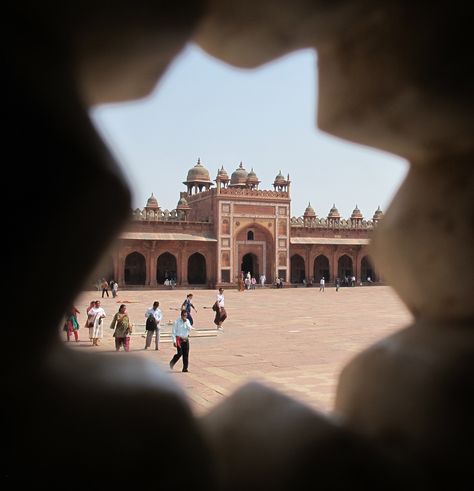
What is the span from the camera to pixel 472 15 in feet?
3.01

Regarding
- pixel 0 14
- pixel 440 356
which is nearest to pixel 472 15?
pixel 440 356

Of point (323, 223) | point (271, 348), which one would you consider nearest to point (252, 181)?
point (323, 223)

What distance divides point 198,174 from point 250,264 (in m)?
7.82

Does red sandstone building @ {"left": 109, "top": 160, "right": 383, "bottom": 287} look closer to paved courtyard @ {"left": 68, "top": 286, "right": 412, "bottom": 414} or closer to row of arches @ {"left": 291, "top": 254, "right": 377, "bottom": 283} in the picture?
row of arches @ {"left": 291, "top": 254, "right": 377, "bottom": 283}

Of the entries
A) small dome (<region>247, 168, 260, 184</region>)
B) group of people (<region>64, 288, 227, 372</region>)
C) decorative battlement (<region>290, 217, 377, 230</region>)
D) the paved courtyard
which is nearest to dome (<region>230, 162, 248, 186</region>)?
small dome (<region>247, 168, 260, 184</region>)

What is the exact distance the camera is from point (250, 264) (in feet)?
107

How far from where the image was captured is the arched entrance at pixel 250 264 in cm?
3228

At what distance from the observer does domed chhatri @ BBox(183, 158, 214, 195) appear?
36.4 meters

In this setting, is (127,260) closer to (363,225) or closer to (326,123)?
(363,225)

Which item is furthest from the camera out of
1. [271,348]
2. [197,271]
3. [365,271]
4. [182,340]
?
[365,271]

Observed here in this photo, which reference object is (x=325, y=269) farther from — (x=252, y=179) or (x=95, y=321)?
(x=95, y=321)

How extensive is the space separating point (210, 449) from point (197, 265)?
104 feet

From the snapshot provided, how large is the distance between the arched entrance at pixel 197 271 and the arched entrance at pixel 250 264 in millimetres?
2398

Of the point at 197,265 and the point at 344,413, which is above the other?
the point at 197,265
